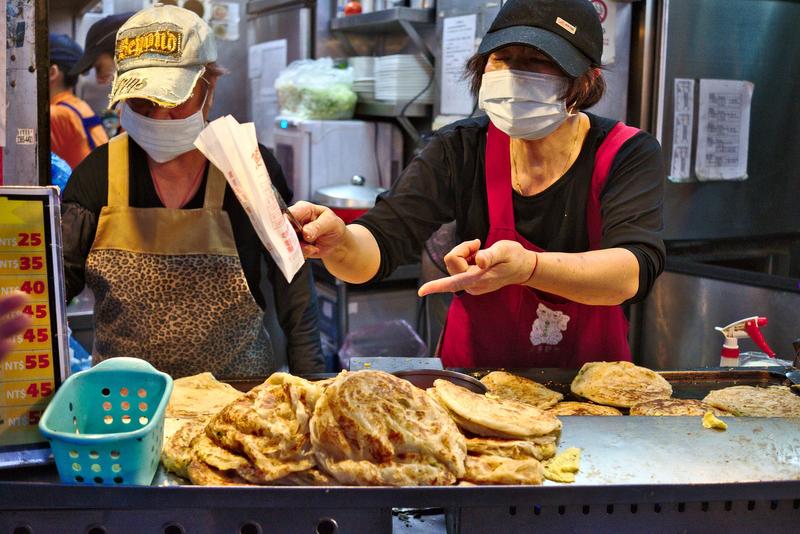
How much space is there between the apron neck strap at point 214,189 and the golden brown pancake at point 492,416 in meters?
1.22

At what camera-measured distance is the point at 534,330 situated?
2.37m

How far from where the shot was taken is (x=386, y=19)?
16.5 ft

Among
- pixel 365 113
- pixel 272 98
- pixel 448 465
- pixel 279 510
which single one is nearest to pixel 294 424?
pixel 279 510

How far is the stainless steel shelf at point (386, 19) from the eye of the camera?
4926mm

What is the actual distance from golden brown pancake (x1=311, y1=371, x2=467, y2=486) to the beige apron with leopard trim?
48.1 inches

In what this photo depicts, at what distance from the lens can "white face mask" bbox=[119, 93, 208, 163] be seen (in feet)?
7.84

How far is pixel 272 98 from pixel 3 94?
4562 mm

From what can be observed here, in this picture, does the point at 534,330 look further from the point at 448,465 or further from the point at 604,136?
the point at 448,465

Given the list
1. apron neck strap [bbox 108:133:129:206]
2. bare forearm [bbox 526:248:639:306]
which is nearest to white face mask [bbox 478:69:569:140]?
bare forearm [bbox 526:248:639:306]

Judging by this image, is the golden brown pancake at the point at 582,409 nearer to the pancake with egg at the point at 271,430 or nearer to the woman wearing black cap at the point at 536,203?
the woman wearing black cap at the point at 536,203

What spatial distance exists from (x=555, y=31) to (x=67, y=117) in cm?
391

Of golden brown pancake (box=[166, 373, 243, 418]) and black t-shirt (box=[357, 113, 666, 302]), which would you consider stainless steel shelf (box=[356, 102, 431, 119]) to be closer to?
black t-shirt (box=[357, 113, 666, 302])

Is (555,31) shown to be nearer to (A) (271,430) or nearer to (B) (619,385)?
(B) (619,385)

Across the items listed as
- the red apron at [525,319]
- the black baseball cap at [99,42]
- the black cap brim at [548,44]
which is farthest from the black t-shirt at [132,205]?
the black baseball cap at [99,42]
